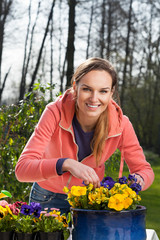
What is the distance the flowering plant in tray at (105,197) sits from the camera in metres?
1.25

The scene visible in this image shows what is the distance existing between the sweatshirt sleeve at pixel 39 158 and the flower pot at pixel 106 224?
0.98ft

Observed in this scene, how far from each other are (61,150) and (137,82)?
16143 millimetres

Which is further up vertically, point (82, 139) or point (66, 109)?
point (66, 109)

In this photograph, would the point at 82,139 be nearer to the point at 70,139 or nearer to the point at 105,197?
the point at 70,139

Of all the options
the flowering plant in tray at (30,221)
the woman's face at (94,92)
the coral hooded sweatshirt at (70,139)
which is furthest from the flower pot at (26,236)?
the woman's face at (94,92)

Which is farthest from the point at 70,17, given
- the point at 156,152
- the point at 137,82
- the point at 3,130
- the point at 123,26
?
the point at 156,152

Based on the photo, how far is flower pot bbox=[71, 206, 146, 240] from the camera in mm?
1239

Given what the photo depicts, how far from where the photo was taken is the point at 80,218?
1275mm

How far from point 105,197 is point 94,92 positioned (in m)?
0.53

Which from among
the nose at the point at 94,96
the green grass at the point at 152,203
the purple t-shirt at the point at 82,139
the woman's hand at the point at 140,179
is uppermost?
the nose at the point at 94,96

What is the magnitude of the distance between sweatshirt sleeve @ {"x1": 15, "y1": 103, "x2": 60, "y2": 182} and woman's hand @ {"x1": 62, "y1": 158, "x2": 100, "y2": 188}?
0.07m

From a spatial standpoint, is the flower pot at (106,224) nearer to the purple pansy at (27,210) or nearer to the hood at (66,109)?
the purple pansy at (27,210)

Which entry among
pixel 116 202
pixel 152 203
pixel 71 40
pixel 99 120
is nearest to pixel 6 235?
pixel 116 202

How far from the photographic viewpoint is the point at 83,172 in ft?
4.63
